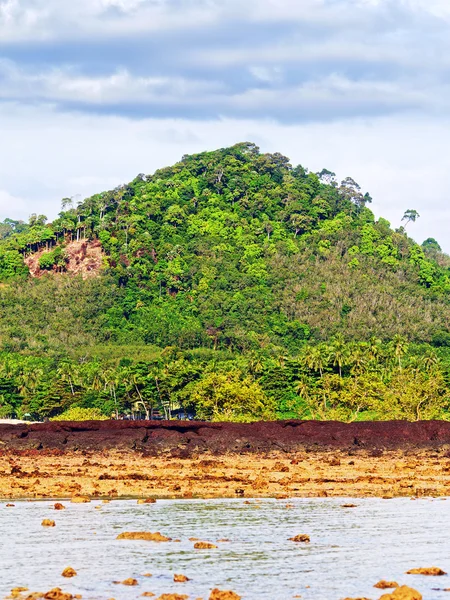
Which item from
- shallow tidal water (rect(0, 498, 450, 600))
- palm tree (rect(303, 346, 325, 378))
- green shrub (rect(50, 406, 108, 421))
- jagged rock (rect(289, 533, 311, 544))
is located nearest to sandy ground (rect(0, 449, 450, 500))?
shallow tidal water (rect(0, 498, 450, 600))

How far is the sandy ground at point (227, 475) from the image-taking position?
3256 centimetres

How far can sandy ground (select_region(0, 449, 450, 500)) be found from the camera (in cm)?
3256

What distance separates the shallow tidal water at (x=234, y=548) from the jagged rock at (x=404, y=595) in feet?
1.93

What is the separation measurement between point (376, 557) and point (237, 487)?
13.8 m

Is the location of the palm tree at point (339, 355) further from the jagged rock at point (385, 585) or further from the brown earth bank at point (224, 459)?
the jagged rock at point (385, 585)

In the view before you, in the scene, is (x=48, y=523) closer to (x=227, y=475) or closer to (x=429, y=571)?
(x=429, y=571)

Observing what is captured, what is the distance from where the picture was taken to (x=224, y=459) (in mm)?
48656

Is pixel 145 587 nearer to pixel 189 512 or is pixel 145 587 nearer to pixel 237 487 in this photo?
pixel 189 512

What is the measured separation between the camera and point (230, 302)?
187 metres

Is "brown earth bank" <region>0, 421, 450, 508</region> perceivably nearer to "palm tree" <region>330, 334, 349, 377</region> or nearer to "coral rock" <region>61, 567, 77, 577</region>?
"coral rock" <region>61, 567, 77, 577</region>

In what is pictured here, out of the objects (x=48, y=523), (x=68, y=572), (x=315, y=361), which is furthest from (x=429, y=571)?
(x=315, y=361)

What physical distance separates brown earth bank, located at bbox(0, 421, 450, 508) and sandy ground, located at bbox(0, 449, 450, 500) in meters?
0.04

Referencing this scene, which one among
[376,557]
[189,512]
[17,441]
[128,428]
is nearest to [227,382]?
[128,428]

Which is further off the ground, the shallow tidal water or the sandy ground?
the shallow tidal water
